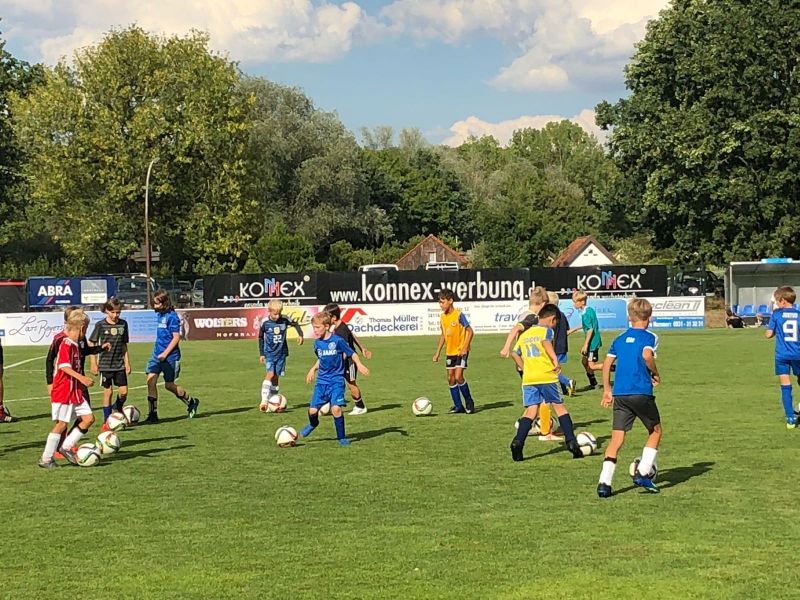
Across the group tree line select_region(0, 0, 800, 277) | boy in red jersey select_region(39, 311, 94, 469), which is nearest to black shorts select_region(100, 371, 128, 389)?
boy in red jersey select_region(39, 311, 94, 469)

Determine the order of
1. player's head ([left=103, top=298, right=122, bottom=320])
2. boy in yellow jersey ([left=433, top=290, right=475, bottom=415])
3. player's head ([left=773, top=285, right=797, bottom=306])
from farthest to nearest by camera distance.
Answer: boy in yellow jersey ([left=433, top=290, right=475, bottom=415])
player's head ([left=103, top=298, right=122, bottom=320])
player's head ([left=773, top=285, right=797, bottom=306])

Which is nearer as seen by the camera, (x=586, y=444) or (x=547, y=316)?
(x=547, y=316)

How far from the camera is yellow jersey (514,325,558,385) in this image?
1109 centimetres

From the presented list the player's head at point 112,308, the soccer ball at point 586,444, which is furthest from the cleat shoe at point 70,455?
the soccer ball at point 586,444

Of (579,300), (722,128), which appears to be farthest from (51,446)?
(722,128)

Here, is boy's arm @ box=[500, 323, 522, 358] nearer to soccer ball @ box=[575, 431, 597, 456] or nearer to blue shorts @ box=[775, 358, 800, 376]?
soccer ball @ box=[575, 431, 597, 456]

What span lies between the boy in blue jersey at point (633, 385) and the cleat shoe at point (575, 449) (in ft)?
6.69

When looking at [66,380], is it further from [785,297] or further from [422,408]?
[785,297]

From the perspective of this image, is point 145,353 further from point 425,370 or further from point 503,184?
point 503,184

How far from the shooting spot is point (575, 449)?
37.1ft

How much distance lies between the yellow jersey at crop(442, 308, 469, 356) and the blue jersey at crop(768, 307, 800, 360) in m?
4.41

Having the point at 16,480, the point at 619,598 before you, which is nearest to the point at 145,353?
the point at 16,480

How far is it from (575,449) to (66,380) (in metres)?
5.71

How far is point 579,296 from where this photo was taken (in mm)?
17297
